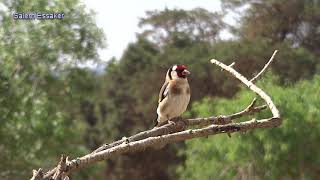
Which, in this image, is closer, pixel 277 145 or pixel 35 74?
pixel 277 145

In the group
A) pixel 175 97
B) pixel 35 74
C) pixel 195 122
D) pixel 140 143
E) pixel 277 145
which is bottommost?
pixel 140 143

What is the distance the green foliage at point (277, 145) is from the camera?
8586 mm

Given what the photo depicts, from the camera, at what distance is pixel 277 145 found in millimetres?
8648

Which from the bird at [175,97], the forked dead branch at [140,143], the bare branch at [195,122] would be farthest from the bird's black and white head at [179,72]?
the forked dead branch at [140,143]

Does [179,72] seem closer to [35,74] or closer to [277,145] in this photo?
[277,145]

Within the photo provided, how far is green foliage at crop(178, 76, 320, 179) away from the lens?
28.2ft

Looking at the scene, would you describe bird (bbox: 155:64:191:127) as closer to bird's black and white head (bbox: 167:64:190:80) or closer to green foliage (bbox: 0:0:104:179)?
bird's black and white head (bbox: 167:64:190:80)

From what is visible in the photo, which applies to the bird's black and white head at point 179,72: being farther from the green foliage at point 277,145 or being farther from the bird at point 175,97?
the green foliage at point 277,145

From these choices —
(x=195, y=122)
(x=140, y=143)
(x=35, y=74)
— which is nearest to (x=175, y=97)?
(x=195, y=122)

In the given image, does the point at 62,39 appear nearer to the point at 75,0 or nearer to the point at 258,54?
the point at 75,0

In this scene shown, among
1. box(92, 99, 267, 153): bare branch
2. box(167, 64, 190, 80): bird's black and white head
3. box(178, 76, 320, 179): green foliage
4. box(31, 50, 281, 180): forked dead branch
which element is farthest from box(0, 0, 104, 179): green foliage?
box(31, 50, 281, 180): forked dead branch

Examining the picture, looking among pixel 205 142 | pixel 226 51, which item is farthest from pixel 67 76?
pixel 226 51

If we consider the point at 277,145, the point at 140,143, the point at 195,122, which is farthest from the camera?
the point at 277,145

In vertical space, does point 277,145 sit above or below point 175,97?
above
